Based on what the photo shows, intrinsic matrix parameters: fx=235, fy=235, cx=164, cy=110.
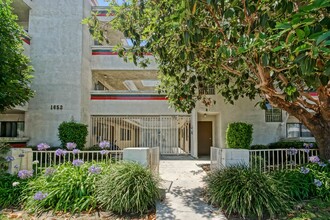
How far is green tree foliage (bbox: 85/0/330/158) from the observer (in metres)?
3.03

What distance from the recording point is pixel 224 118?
14109 millimetres

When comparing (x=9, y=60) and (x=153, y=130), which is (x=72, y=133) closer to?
(x=153, y=130)

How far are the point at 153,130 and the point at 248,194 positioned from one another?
33.1ft

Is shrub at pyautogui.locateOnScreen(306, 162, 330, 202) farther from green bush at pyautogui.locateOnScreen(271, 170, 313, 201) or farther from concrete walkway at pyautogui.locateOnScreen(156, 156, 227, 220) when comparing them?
concrete walkway at pyautogui.locateOnScreen(156, 156, 227, 220)

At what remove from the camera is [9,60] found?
8523 mm

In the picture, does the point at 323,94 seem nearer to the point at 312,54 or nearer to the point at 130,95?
the point at 312,54

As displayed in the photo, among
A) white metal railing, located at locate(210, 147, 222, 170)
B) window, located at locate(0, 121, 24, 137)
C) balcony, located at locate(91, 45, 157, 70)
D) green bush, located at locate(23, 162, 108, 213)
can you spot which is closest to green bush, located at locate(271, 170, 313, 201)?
white metal railing, located at locate(210, 147, 222, 170)

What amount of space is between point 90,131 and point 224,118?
8.26 meters

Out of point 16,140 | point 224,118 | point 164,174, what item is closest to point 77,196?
point 164,174

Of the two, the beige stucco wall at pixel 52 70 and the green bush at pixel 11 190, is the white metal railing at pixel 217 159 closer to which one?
the green bush at pixel 11 190

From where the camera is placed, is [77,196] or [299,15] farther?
[77,196]

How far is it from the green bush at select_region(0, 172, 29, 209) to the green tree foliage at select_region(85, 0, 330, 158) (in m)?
4.45

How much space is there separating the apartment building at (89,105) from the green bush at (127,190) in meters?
7.96

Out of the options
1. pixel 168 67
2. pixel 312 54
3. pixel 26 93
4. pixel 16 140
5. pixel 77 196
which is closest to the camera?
pixel 312 54
